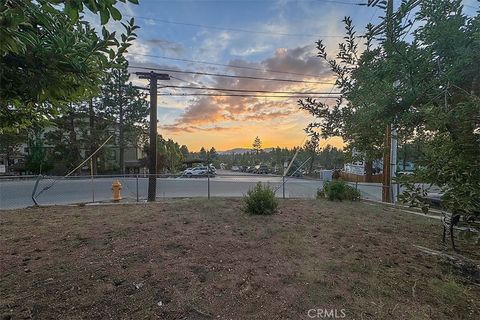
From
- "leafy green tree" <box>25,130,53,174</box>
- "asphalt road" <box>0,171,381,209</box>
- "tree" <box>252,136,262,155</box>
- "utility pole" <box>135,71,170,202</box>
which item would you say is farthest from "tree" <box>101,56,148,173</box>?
"tree" <box>252,136,262,155</box>

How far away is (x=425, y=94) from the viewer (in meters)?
2.27

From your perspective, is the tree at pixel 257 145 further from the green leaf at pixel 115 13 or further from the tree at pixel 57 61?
the green leaf at pixel 115 13

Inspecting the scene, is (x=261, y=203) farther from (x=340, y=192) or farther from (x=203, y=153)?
(x=203, y=153)

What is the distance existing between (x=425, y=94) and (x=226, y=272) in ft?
8.69

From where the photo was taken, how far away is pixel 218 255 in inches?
147

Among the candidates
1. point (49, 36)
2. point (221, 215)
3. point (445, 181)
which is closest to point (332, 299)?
point (445, 181)

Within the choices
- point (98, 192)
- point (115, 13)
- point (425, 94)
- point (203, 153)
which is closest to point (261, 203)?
point (425, 94)

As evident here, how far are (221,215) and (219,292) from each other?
3651mm

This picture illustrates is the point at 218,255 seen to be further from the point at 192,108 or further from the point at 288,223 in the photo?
the point at 192,108
